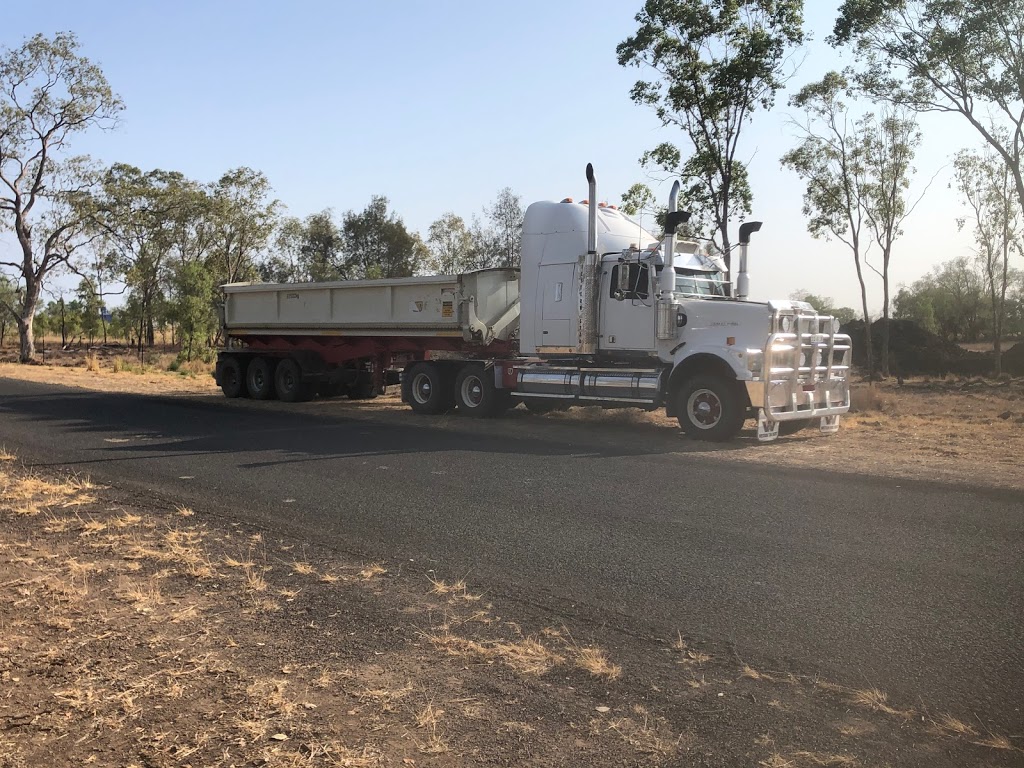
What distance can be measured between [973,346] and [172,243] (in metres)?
41.2

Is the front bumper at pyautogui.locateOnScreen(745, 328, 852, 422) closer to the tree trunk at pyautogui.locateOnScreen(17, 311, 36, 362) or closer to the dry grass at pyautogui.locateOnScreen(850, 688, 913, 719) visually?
the dry grass at pyautogui.locateOnScreen(850, 688, 913, 719)

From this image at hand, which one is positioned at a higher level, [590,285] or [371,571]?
[590,285]

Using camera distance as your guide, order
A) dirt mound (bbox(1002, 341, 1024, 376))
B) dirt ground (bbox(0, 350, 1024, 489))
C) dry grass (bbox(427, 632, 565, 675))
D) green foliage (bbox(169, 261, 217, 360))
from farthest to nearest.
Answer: green foliage (bbox(169, 261, 217, 360)) < dirt mound (bbox(1002, 341, 1024, 376)) < dirt ground (bbox(0, 350, 1024, 489)) < dry grass (bbox(427, 632, 565, 675))

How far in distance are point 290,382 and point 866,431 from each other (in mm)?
12037

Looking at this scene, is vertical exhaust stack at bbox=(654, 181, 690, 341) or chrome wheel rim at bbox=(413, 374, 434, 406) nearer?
vertical exhaust stack at bbox=(654, 181, 690, 341)

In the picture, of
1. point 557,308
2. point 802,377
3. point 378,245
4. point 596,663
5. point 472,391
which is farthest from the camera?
point 378,245

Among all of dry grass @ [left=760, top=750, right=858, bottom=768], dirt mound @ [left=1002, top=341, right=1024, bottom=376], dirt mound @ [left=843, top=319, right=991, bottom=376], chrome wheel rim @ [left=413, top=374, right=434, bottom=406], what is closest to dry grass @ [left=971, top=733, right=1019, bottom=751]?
dry grass @ [left=760, top=750, right=858, bottom=768]

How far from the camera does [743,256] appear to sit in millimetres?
14961

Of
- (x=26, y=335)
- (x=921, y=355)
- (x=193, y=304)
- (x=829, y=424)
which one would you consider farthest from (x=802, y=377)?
(x=26, y=335)

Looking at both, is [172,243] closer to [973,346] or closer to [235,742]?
[973,346]

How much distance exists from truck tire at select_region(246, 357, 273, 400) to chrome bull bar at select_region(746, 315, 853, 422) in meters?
12.0

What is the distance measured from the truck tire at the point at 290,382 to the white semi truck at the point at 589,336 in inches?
1.7

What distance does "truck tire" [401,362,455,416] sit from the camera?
16547 millimetres

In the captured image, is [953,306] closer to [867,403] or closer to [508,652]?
[867,403]
